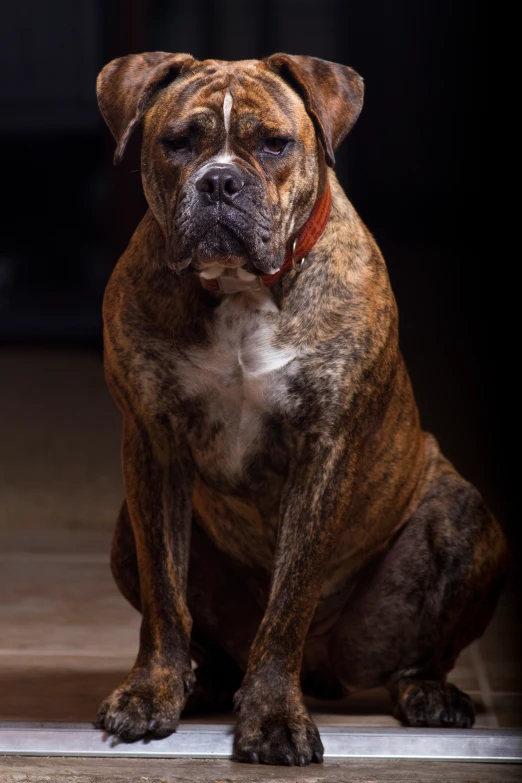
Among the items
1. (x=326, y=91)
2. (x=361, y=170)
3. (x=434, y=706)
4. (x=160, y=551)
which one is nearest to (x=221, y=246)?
(x=326, y=91)

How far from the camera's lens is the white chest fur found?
229cm

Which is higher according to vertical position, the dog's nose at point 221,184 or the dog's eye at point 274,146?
the dog's eye at point 274,146

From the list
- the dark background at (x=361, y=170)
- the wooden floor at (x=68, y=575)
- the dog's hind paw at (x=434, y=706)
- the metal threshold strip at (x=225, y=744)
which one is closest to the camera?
the metal threshold strip at (x=225, y=744)

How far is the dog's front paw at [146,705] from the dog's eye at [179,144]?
84 centimetres

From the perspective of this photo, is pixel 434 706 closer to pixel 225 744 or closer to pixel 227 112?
pixel 225 744

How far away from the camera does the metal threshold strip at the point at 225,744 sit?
2248mm

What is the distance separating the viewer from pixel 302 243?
231 cm

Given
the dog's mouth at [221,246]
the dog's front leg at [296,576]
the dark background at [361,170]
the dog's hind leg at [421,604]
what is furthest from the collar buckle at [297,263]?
the dark background at [361,170]

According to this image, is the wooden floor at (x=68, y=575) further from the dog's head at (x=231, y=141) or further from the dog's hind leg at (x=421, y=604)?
the dog's head at (x=231, y=141)

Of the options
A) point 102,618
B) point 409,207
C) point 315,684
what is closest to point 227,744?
point 315,684

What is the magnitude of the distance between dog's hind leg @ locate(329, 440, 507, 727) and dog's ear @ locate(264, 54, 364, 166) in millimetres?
758

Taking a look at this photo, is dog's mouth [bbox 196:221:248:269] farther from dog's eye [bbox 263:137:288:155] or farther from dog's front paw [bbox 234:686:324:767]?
dog's front paw [bbox 234:686:324:767]

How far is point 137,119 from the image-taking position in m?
2.29

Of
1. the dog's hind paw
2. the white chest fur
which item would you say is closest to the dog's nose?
Answer: the white chest fur
